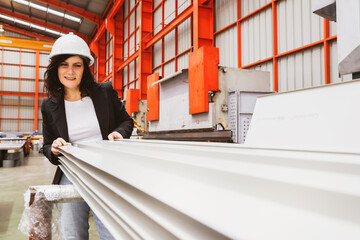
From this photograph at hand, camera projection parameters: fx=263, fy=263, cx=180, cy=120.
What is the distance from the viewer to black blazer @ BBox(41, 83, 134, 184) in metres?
1.30

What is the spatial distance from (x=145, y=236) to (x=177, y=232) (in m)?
0.11

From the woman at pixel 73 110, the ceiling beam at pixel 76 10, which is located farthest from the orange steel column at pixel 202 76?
the ceiling beam at pixel 76 10

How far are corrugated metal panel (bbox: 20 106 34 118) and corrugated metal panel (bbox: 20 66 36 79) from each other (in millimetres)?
1771

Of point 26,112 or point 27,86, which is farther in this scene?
point 27,86

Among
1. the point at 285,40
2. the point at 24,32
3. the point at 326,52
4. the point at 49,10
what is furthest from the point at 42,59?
the point at 326,52

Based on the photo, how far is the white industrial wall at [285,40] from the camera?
12.0 feet

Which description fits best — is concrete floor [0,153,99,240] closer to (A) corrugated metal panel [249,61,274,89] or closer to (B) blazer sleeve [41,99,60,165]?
(B) blazer sleeve [41,99,60,165]

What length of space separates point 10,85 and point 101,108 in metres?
15.6

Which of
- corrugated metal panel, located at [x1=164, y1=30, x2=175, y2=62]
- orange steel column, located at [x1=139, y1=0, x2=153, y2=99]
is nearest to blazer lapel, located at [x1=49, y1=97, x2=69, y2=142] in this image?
corrugated metal panel, located at [x1=164, y1=30, x2=175, y2=62]

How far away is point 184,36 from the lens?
6430mm

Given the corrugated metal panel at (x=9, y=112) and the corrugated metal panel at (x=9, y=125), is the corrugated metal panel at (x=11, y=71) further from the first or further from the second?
the corrugated metal panel at (x=9, y=125)

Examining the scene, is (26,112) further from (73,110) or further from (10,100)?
(73,110)

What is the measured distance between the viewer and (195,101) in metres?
3.79

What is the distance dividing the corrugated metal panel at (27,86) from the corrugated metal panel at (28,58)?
1057mm
